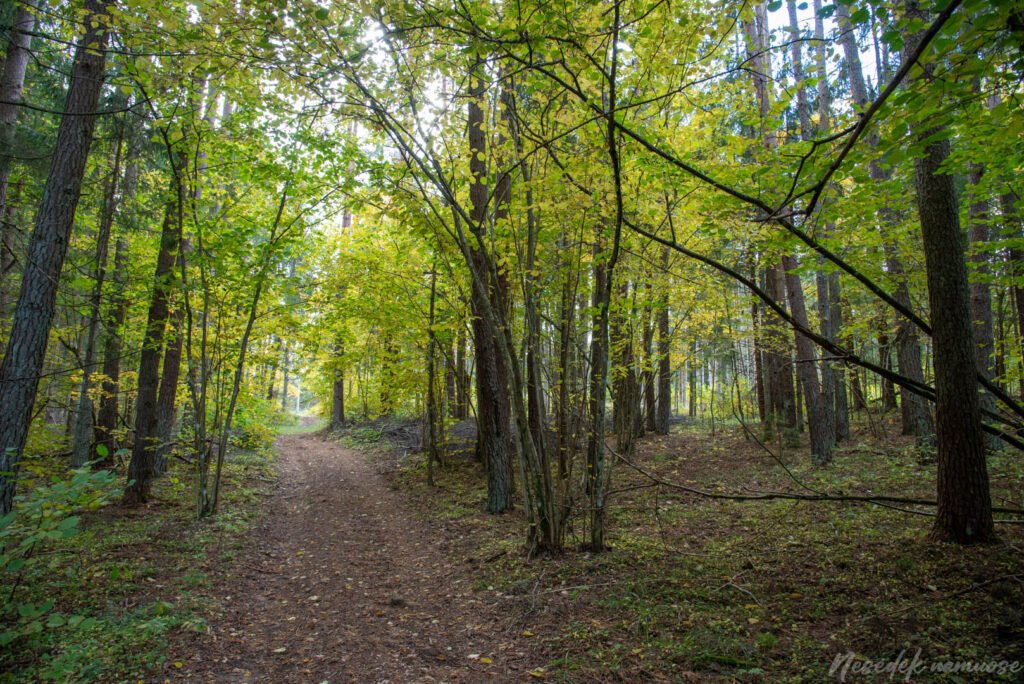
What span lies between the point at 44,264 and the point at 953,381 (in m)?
8.05

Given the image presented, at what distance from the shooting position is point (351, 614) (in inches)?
171

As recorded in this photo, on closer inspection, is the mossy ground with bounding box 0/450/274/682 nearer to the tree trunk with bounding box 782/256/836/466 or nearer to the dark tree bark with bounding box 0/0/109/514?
the dark tree bark with bounding box 0/0/109/514

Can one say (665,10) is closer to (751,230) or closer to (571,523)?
(751,230)

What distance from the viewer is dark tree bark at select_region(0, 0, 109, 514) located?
4.46 metres

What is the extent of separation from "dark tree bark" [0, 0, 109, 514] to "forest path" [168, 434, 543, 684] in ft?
8.11

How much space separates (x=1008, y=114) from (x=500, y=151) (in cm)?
380

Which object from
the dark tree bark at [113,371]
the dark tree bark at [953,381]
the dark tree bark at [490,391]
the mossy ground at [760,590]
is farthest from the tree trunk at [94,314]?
the dark tree bark at [953,381]

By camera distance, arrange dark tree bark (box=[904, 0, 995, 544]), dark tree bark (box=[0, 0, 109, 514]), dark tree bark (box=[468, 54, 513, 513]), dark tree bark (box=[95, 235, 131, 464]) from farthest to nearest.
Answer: dark tree bark (box=[95, 235, 131, 464]) → dark tree bark (box=[468, 54, 513, 513]) → dark tree bark (box=[0, 0, 109, 514]) → dark tree bark (box=[904, 0, 995, 544])

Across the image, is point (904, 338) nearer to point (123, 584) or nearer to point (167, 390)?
point (123, 584)

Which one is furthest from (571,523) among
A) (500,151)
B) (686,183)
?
(500,151)

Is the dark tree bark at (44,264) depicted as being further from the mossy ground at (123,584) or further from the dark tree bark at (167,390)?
the dark tree bark at (167,390)

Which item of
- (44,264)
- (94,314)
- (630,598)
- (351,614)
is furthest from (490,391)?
(94,314)

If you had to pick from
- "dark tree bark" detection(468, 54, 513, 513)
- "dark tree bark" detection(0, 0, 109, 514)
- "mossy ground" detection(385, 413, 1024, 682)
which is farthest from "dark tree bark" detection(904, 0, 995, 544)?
"dark tree bark" detection(0, 0, 109, 514)

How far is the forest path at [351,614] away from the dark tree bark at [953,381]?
345cm
